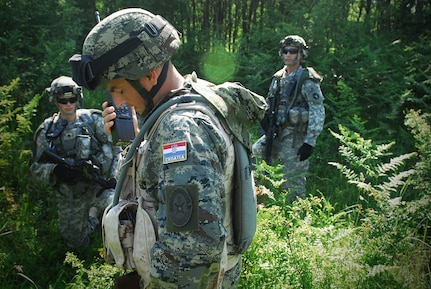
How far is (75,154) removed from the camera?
4.80 m

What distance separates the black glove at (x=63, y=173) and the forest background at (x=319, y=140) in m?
0.81

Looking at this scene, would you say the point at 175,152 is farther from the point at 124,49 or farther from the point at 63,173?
the point at 63,173

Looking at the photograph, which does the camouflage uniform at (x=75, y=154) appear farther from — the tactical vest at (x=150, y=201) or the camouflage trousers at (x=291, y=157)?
the tactical vest at (x=150, y=201)

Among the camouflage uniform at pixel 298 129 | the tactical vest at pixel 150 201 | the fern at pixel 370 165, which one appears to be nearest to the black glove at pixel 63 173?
the camouflage uniform at pixel 298 129

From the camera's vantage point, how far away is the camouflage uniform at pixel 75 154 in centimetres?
475

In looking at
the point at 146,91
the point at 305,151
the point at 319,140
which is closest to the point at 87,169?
the point at 305,151

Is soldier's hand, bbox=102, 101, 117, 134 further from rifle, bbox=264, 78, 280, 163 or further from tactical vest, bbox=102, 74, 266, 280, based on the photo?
rifle, bbox=264, 78, 280, 163

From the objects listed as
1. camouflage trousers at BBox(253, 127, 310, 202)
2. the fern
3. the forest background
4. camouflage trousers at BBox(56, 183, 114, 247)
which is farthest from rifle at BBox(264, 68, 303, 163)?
camouflage trousers at BBox(56, 183, 114, 247)

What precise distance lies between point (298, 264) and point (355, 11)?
8.99 metres

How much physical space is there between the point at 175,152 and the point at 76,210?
3.77 m

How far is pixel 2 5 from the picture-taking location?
7441 millimetres

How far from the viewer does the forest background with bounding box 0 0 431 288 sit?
3.21 m

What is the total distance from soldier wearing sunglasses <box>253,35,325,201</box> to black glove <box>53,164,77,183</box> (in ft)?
8.76

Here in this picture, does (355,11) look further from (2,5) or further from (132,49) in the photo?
(132,49)
